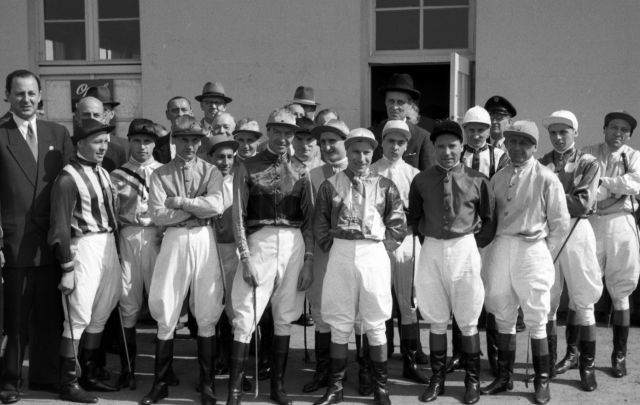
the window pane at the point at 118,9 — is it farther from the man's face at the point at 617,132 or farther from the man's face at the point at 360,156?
the man's face at the point at 617,132

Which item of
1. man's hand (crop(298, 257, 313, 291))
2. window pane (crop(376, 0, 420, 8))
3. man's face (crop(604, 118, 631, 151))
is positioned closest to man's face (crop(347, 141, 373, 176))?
A: man's hand (crop(298, 257, 313, 291))

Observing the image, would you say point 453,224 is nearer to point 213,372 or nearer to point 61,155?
point 213,372

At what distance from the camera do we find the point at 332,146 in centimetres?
584

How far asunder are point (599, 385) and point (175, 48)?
20.5 feet

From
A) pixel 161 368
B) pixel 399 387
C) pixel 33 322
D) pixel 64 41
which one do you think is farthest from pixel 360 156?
pixel 64 41

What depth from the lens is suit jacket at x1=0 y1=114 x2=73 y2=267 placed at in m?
5.75

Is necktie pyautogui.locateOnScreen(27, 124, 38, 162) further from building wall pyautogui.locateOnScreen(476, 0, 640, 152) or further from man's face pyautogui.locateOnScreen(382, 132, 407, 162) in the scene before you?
building wall pyautogui.locateOnScreen(476, 0, 640, 152)

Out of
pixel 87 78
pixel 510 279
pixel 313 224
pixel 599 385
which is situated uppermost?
pixel 87 78

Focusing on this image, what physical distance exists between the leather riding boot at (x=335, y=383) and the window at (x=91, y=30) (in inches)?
226

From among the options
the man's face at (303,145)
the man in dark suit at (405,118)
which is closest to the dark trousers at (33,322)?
the man's face at (303,145)

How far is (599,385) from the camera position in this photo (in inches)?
235

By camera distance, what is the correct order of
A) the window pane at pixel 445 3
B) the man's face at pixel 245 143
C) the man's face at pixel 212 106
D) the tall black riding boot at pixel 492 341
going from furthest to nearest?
the window pane at pixel 445 3 → the man's face at pixel 212 106 → the man's face at pixel 245 143 → the tall black riding boot at pixel 492 341

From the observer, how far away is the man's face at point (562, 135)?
5945mm

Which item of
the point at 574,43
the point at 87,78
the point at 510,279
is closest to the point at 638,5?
the point at 574,43
